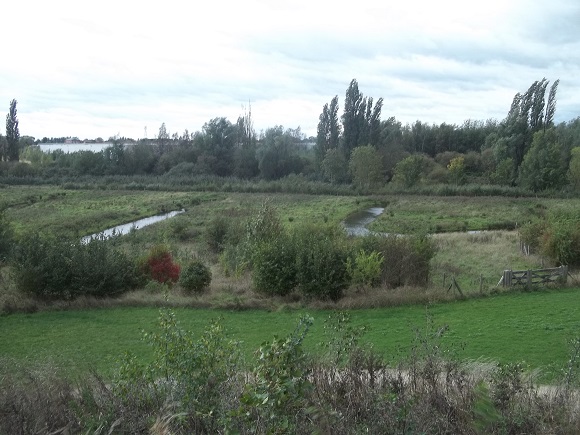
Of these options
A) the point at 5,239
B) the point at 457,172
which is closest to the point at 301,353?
the point at 5,239

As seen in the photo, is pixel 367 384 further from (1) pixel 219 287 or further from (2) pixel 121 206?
(2) pixel 121 206

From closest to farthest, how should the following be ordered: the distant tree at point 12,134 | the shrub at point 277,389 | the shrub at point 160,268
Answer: the shrub at point 277,389
the shrub at point 160,268
the distant tree at point 12,134

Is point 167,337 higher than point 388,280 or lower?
higher

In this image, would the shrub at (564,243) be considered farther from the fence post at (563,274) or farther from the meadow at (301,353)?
the fence post at (563,274)

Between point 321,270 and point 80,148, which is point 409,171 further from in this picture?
point 80,148

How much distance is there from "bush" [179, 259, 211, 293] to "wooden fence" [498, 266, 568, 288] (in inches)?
466

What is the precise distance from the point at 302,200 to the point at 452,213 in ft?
63.6

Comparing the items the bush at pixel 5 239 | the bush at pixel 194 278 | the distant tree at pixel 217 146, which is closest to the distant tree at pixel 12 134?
the distant tree at pixel 217 146

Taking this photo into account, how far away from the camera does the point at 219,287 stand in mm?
23531

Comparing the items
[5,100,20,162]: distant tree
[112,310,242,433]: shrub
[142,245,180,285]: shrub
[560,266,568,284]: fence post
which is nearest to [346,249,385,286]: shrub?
[560,266,568,284]: fence post

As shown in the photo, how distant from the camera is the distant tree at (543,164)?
63.9 metres

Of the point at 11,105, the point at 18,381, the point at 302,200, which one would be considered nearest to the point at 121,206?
the point at 302,200

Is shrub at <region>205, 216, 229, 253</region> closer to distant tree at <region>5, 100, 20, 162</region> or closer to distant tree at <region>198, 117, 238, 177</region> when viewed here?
distant tree at <region>198, 117, 238, 177</region>

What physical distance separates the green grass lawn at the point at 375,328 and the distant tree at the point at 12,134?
78.2m
